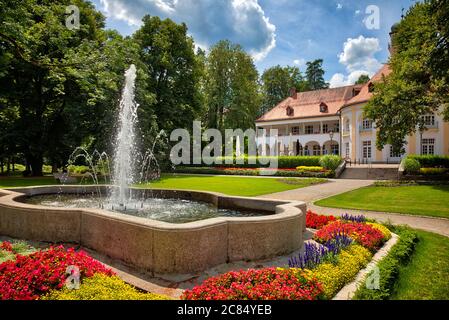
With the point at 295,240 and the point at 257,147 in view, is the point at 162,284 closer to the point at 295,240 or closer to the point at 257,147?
the point at 295,240

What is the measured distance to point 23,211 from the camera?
7582 mm

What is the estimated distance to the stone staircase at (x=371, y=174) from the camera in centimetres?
2842

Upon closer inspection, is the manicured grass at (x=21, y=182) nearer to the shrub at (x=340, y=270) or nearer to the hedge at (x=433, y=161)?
the shrub at (x=340, y=270)

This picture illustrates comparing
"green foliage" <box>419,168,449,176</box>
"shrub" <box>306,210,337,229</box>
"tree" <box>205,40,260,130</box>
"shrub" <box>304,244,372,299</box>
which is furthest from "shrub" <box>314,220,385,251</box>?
"tree" <box>205,40,260,130</box>

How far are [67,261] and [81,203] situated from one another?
21.8ft

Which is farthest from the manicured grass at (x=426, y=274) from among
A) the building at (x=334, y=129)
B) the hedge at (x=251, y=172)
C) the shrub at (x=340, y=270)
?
the building at (x=334, y=129)

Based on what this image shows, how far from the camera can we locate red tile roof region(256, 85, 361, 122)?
1934 inches

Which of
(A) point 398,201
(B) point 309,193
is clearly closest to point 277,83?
(B) point 309,193

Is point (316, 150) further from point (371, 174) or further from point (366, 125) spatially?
point (371, 174)

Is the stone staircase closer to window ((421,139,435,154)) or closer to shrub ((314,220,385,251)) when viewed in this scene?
window ((421,139,435,154))

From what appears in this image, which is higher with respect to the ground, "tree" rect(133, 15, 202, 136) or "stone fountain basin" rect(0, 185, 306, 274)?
"tree" rect(133, 15, 202, 136)

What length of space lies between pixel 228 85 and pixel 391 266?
47595 mm

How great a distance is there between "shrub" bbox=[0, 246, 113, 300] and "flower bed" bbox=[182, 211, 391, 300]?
72.6 inches
